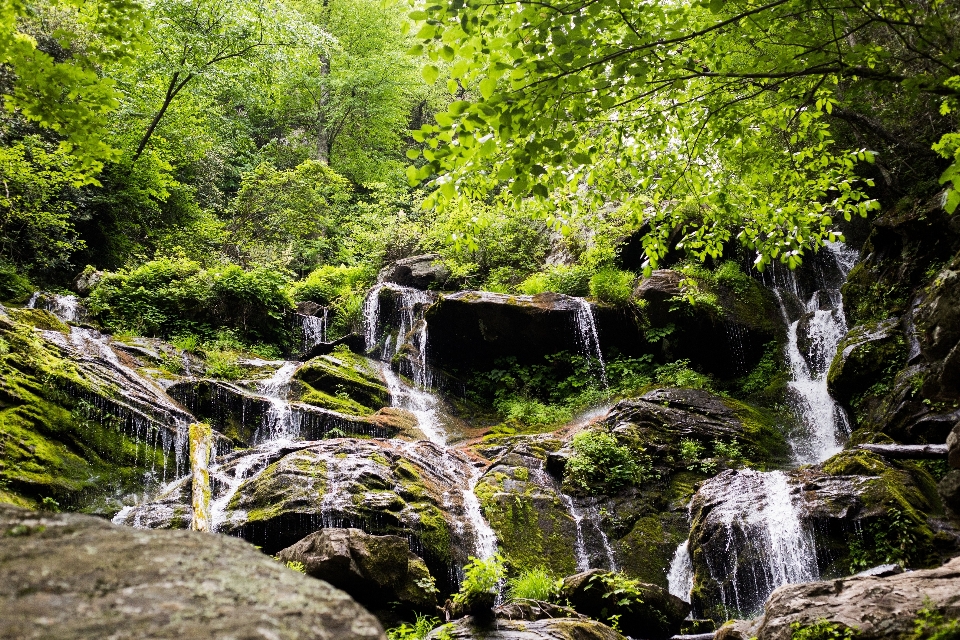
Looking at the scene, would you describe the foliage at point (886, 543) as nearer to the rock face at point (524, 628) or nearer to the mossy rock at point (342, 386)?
the rock face at point (524, 628)

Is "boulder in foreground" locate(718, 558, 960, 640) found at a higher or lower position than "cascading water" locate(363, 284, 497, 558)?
lower

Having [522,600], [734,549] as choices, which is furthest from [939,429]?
[522,600]

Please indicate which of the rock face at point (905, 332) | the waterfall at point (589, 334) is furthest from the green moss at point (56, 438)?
the rock face at point (905, 332)

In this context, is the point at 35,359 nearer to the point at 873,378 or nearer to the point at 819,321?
the point at 873,378

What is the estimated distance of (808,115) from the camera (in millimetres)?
5715

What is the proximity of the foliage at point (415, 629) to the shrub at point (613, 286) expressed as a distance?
10.8m

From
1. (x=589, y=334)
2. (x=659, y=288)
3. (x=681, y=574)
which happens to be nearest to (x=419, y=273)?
(x=589, y=334)

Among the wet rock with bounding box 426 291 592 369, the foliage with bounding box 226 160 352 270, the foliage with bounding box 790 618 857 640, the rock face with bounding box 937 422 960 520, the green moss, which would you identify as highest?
the foliage with bounding box 226 160 352 270

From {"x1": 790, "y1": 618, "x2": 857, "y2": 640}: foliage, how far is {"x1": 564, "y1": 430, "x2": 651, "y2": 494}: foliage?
572 centimetres

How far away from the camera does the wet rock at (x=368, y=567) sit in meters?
6.27

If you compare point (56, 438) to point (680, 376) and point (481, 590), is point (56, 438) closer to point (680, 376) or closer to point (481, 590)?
point (481, 590)

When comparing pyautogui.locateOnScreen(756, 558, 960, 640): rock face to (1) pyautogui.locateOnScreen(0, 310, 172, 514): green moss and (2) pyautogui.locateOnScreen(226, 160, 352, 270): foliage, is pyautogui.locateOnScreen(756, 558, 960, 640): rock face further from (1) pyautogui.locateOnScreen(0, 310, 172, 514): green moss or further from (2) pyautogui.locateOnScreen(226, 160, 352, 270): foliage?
(2) pyautogui.locateOnScreen(226, 160, 352, 270): foliage

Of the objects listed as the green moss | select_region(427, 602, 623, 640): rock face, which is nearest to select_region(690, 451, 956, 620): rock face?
select_region(427, 602, 623, 640): rock face

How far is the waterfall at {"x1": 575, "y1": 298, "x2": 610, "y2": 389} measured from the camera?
1557 centimetres
